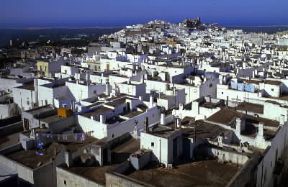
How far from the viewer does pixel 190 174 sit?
71.8 feet

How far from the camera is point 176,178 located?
21.4m

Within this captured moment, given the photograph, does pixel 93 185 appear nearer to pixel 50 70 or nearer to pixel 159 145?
pixel 159 145

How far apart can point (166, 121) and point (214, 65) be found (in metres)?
26.7

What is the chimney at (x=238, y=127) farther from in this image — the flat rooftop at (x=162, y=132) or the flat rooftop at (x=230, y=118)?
the flat rooftop at (x=162, y=132)

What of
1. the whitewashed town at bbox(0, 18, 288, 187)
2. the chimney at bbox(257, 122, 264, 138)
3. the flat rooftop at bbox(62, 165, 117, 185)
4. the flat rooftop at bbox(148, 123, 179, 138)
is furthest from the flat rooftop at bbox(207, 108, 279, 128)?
the flat rooftop at bbox(62, 165, 117, 185)

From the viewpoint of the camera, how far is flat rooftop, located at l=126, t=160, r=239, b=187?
68.3 ft

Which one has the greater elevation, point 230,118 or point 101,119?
point 230,118

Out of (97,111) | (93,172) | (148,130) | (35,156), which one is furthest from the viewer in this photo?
(97,111)

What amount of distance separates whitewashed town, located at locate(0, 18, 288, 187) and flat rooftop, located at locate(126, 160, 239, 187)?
6cm

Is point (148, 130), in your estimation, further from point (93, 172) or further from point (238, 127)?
point (238, 127)

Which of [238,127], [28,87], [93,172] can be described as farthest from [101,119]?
[28,87]

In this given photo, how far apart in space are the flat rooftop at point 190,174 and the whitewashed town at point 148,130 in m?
0.06

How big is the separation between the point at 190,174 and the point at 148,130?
180 inches

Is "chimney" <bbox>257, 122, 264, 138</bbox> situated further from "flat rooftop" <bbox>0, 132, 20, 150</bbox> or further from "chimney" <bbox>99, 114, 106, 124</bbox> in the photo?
"flat rooftop" <bbox>0, 132, 20, 150</bbox>
